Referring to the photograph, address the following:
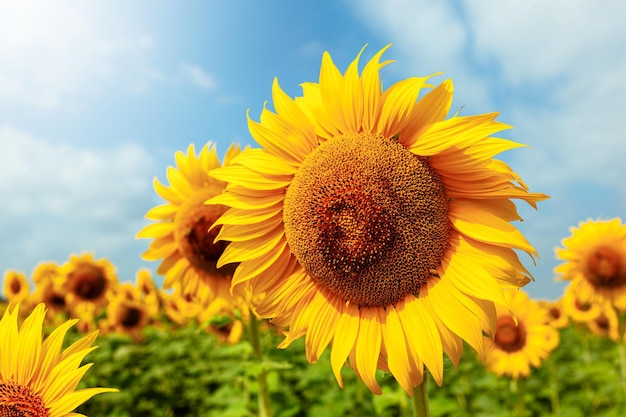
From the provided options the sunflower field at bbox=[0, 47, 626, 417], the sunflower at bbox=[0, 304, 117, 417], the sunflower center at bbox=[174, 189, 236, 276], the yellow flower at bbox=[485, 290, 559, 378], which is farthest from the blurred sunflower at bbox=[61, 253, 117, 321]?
the sunflower at bbox=[0, 304, 117, 417]

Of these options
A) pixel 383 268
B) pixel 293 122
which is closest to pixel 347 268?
pixel 383 268

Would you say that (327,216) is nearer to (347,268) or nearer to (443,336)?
(347,268)

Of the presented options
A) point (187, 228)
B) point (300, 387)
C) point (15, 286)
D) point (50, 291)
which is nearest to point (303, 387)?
point (300, 387)

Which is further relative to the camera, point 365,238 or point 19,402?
point 365,238

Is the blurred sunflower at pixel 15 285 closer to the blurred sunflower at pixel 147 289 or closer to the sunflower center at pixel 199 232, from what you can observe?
the blurred sunflower at pixel 147 289

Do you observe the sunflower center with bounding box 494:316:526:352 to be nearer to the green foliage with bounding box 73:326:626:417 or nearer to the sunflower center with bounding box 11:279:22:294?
the green foliage with bounding box 73:326:626:417

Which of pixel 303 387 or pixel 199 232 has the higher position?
pixel 199 232

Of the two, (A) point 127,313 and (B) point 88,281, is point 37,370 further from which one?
(A) point 127,313
